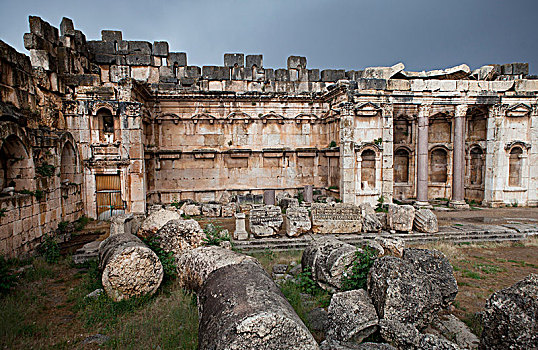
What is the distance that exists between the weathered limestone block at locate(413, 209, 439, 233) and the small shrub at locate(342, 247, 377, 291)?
6301 millimetres

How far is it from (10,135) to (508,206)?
21.8m

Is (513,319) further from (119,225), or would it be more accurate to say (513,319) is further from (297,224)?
(119,225)

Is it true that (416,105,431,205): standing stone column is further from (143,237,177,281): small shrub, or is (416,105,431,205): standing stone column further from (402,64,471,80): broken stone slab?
(143,237,177,281): small shrub

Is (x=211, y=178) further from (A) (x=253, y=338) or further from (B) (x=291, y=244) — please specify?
(A) (x=253, y=338)

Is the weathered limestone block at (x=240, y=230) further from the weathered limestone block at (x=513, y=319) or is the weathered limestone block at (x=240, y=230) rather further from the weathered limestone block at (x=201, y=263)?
the weathered limestone block at (x=513, y=319)

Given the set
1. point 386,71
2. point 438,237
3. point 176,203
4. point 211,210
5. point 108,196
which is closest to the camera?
point 438,237

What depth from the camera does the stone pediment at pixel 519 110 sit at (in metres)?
16.2

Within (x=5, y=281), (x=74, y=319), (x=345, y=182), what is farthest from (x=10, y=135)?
(x=345, y=182)

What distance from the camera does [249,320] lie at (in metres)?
3.62

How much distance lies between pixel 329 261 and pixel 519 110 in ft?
53.7

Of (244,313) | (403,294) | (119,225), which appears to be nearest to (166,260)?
(119,225)

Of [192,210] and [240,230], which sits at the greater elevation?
[192,210]

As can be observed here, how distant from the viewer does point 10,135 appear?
8.42 metres

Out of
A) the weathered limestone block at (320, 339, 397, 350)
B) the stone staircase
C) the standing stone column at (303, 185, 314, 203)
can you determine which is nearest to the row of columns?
the stone staircase
